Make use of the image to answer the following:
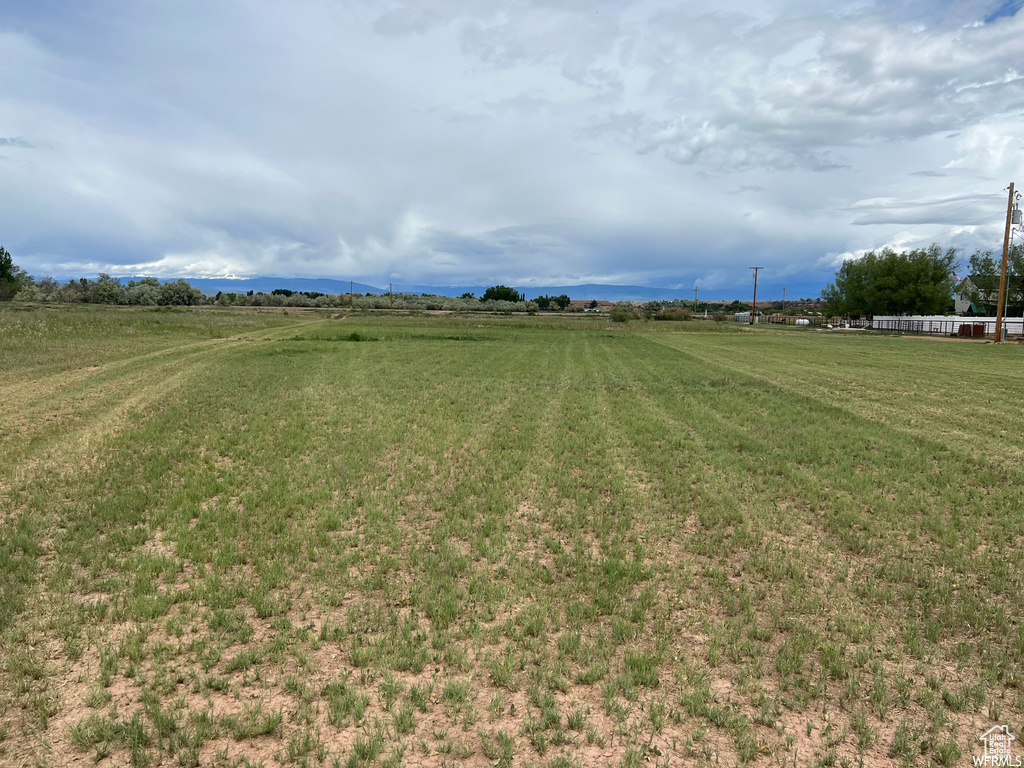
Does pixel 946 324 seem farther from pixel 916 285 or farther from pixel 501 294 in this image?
pixel 501 294

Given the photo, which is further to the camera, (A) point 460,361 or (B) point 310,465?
(A) point 460,361

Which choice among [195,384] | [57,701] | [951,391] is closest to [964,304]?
[951,391]

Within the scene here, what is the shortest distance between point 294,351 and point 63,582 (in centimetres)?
2767

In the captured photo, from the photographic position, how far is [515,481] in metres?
9.92

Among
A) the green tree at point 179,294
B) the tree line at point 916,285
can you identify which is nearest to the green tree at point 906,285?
the tree line at point 916,285

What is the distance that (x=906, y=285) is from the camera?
9412 centimetres

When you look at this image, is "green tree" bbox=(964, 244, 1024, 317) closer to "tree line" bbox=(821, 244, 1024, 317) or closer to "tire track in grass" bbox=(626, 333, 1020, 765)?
"tree line" bbox=(821, 244, 1024, 317)

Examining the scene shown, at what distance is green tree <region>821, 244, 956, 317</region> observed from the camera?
302 ft

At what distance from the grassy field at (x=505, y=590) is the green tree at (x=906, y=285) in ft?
312

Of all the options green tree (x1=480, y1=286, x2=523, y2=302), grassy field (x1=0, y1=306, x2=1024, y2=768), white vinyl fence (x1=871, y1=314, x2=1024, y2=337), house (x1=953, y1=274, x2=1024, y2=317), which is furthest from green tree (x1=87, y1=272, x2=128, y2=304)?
house (x1=953, y1=274, x2=1024, y2=317)

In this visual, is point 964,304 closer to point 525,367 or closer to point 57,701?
point 525,367

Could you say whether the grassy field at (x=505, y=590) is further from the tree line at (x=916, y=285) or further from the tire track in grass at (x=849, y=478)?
the tree line at (x=916, y=285)

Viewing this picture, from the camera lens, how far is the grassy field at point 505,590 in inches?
164

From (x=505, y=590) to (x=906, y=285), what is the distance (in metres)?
109
